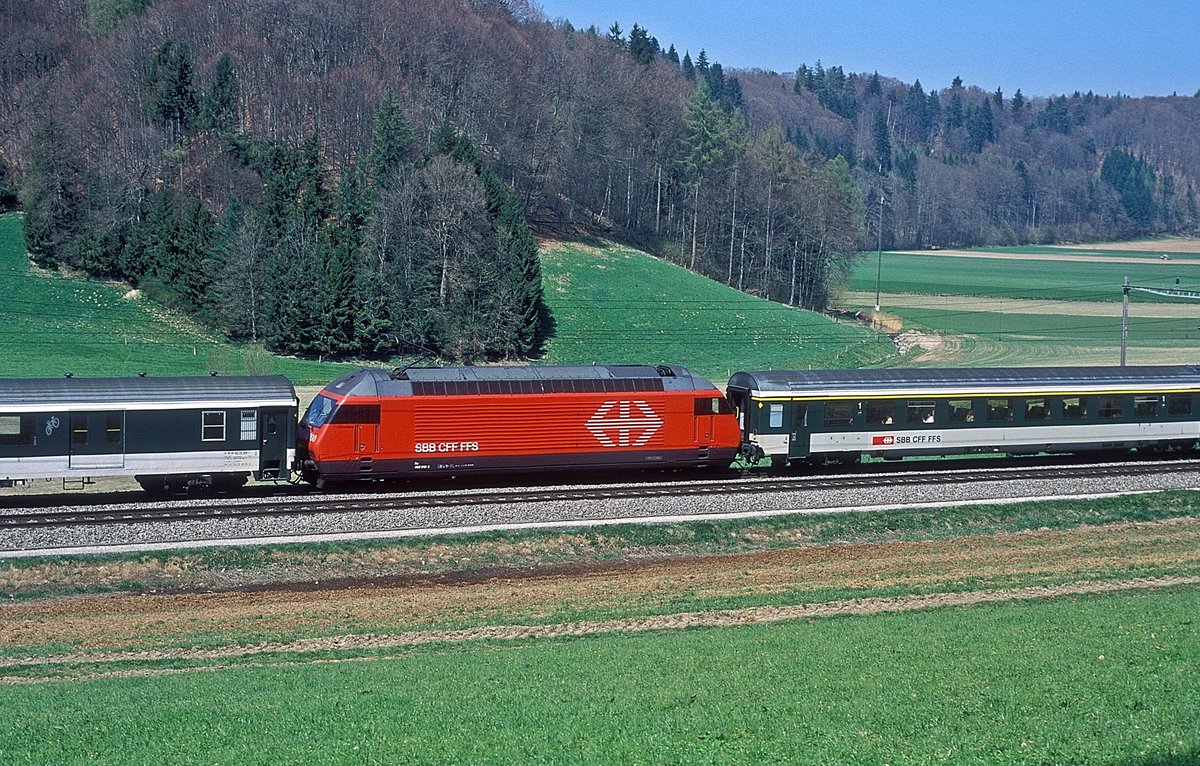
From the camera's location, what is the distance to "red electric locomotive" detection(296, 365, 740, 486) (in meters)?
32.0

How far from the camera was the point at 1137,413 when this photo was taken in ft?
134

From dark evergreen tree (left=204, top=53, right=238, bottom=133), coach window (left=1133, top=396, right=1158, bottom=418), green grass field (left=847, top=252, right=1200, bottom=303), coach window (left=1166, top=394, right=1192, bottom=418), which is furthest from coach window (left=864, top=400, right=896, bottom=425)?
green grass field (left=847, top=252, right=1200, bottom=303)

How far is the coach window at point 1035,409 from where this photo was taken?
39.0 m

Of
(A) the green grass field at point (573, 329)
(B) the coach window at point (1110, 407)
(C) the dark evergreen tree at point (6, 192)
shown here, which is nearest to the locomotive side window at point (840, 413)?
(B) the coach window at point (1110, 407)

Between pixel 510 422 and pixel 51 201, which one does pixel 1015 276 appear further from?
pixel 510 422

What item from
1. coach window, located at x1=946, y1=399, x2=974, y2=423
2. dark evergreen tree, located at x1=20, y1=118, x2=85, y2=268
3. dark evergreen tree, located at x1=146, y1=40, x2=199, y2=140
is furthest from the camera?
dark evergreen tree, located at x1=146, y1=40, x2=199, y2=140

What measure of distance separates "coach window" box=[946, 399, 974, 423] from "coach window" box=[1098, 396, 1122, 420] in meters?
5.28

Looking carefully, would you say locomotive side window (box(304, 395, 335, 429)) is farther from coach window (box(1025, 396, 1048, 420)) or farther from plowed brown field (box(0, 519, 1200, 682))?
coach window (box(1025, 396, 1048, 420))

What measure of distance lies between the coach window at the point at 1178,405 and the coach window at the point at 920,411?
9728mm

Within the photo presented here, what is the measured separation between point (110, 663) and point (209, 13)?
9228 cm

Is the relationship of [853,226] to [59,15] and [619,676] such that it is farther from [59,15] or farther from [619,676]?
[619,676]

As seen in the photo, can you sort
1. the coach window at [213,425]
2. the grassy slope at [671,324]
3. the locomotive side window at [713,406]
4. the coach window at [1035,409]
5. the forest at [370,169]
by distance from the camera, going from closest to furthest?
the coach window at [213,425] → the locomotive side window at [713,406] → the coach window at [1035,409] → the forest at [370,169] → the grassy slope at [671,324]

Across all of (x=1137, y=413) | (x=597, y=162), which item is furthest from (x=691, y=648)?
(x=597, y=162)

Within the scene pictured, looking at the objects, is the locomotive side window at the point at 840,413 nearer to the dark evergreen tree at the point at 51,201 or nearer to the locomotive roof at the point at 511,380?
the locomotive roof at the point at 511,380
